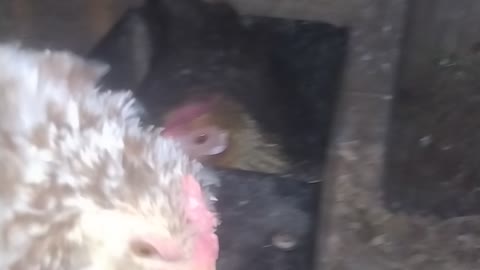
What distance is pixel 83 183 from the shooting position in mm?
583

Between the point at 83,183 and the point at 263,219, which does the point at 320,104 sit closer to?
the point at 263,219

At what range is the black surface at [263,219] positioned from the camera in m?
0.90

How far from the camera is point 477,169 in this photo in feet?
3.35

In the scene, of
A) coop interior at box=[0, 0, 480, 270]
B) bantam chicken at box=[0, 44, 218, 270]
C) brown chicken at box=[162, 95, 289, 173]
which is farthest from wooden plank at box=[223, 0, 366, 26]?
bantam chicken at box=[0, 44, 218, 270]

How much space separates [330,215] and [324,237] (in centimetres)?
3

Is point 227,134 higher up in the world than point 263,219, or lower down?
higher up

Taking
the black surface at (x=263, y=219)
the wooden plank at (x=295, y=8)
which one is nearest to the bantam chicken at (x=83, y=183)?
the black surface at (x=263, y=219)

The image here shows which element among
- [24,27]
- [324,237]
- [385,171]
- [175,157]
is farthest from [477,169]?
[24,27]

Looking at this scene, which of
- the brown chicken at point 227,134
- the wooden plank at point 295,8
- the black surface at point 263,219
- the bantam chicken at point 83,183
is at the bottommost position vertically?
the bantam chicken at point 83,183

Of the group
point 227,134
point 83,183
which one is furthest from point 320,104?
point 83,183

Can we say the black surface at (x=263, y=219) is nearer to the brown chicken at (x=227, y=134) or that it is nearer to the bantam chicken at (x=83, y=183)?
the brown chicken at (x=227, y=134)

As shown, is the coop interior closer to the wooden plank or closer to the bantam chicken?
the wooden plank

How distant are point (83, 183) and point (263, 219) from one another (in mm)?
387

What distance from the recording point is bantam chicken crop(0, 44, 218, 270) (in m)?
0.56
